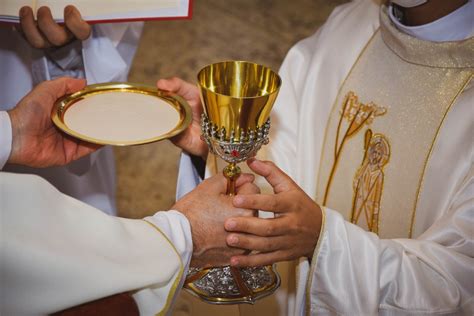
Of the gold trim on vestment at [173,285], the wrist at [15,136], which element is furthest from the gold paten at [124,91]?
the gold trim on vestment at [173,285]

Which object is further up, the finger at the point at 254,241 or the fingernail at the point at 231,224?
the fingernail at the point at 231,224

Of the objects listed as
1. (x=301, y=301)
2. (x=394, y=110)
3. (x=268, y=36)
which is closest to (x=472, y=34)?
(x=394, y=110)

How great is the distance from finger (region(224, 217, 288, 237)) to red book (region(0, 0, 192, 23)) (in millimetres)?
671

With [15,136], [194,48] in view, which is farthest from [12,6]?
[194,48]

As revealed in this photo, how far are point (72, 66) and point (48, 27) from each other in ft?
1.11

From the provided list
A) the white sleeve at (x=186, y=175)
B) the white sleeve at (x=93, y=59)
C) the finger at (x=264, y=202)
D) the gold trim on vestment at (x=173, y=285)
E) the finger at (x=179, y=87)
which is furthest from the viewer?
the white sleeve at (x=93, y=59)

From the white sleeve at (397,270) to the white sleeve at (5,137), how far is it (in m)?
0.93

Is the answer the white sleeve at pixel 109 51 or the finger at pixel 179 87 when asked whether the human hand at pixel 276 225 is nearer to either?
the finger at pixel 179 87

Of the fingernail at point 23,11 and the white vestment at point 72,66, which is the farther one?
the white vestment at point 72,66

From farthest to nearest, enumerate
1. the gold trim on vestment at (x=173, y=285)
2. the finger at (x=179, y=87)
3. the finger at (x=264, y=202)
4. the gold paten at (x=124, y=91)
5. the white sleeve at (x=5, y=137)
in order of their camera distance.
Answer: the finger at (x=179, y=87), the white sleeve at (x=5, y=137), the gold paten at (x=124, y=91), the finger at (x=264, y=202), the gold trim on vestment at (x=173, y=285)

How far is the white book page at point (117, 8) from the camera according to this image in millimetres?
1884

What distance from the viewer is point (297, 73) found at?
2227 millimetres

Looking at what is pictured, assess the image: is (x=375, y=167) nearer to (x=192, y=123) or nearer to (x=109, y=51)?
(x=192, y=123)

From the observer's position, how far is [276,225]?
156 centimetres
